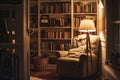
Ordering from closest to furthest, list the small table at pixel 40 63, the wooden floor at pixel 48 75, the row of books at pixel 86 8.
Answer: the wooden floor at pixel 48 75
the small table at pixel 40 63
the row of books at pixel 86 8

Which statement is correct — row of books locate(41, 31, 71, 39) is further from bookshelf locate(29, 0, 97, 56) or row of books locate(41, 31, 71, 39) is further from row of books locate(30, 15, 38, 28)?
row of books locate(30, 15, 38, 28)

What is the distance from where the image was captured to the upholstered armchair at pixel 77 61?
5715 millimetres

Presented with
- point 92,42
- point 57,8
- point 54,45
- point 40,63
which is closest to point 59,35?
point 54,45

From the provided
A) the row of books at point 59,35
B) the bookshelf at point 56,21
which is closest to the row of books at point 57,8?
the bookshelf at point 56,21

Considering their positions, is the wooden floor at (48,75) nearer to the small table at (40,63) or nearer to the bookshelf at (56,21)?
the small table at (40,63)

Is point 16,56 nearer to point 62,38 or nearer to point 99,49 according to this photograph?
point 99,49

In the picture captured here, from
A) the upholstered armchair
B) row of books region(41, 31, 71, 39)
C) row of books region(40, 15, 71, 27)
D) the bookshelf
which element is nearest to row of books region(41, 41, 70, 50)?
the bookshelf

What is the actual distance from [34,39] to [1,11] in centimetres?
373

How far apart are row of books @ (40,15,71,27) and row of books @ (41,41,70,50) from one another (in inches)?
20.7

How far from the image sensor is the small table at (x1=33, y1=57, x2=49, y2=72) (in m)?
7.08

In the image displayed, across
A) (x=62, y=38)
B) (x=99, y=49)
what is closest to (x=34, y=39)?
(x=62, y=38)

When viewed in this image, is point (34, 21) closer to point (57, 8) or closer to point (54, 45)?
point (57, 8)

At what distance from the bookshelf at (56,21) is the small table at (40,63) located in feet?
1.54

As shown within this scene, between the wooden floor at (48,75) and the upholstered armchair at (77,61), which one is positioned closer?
the upholstered armchair at (77,61)
